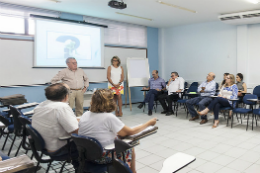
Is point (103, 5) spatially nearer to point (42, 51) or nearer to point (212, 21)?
point (42, 51)

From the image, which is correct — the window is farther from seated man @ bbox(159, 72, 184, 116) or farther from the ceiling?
seated man @ bbox(159, 72, 184, 116)

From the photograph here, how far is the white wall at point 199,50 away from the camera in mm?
6820

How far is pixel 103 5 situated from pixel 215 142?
3.93m

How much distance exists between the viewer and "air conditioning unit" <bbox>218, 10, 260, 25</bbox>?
5.57 metres

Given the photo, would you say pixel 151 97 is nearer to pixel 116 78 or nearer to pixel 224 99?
pixel 116 78

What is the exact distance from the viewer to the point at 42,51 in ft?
18.2

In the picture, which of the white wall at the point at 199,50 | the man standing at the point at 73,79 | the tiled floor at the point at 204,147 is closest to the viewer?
the tiled floor at the point at 204,147

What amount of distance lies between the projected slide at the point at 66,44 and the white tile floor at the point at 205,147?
2.60m

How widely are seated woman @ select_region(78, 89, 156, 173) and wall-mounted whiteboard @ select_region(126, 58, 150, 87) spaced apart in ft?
16.1

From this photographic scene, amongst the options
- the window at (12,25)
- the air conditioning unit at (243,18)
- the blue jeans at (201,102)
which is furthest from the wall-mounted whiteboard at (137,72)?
the window at (12,25)

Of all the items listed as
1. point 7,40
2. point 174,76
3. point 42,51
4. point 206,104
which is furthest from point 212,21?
point 7,40

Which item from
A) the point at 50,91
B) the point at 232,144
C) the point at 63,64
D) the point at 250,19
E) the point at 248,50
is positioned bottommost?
the point at 232,144

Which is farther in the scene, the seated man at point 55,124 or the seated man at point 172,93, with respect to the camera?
the seated man at point 172,93

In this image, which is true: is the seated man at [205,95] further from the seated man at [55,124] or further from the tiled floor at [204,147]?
the seated man at [55,124]
